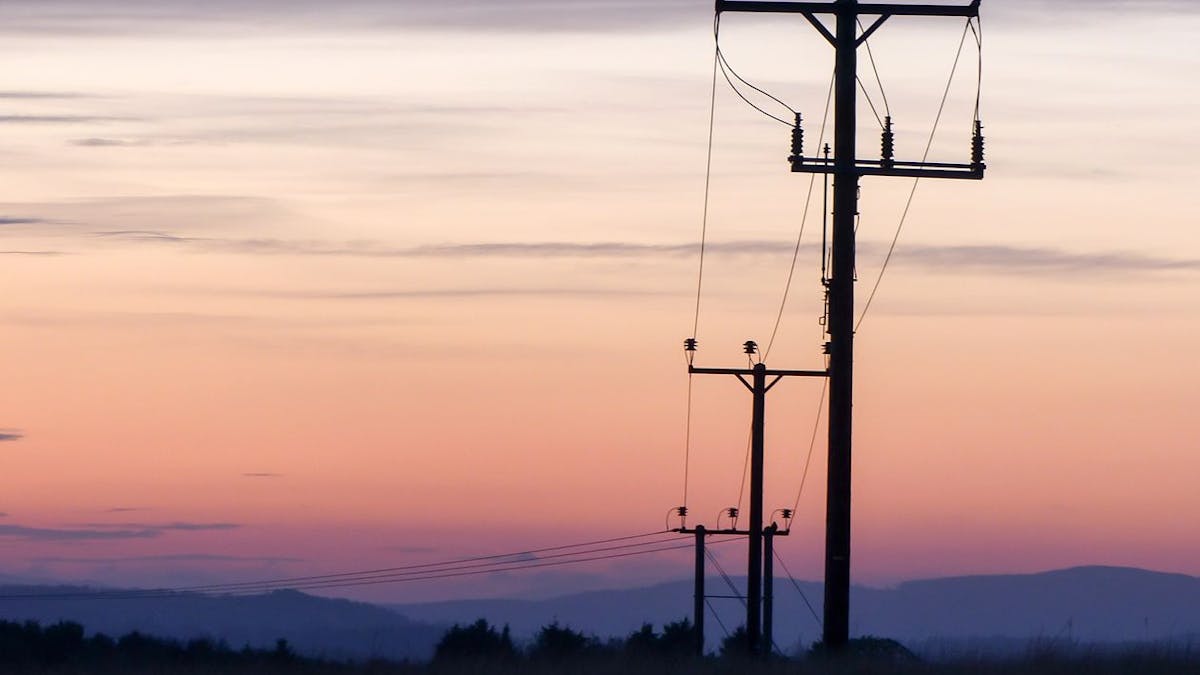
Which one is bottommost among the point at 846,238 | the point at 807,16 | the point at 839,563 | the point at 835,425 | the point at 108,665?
the point at 108,665

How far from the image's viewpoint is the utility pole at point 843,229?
1172 inches

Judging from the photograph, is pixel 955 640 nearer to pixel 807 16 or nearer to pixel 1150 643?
pixel 1150 643

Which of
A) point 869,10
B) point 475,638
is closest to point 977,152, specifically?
point 869,10

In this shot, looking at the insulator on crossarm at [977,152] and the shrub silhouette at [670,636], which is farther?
the shrub silhouette at [670,636]

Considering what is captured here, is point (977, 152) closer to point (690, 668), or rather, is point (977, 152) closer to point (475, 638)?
point (690, 668)

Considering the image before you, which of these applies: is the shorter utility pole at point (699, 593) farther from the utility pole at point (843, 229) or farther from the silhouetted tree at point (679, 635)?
the utility pole at point (843, 229)

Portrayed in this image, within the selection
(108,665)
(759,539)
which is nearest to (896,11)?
(108,665)

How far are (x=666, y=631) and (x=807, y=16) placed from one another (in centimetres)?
2711

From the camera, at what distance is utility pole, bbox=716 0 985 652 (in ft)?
97.7

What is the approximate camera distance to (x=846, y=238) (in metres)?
30.1

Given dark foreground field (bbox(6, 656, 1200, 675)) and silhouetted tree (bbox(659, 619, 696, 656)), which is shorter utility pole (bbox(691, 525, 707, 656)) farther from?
dark foreground field (bbox(6, 656, 1200, 675))

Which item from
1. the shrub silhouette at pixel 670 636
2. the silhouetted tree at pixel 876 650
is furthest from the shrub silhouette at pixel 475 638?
the silhouetted tree at pixel 876 650

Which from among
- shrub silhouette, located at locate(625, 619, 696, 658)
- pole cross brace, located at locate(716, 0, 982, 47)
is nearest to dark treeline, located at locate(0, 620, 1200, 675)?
pole cross brace, located at locate(716, 0, 982, 47)

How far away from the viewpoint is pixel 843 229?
30141mm
